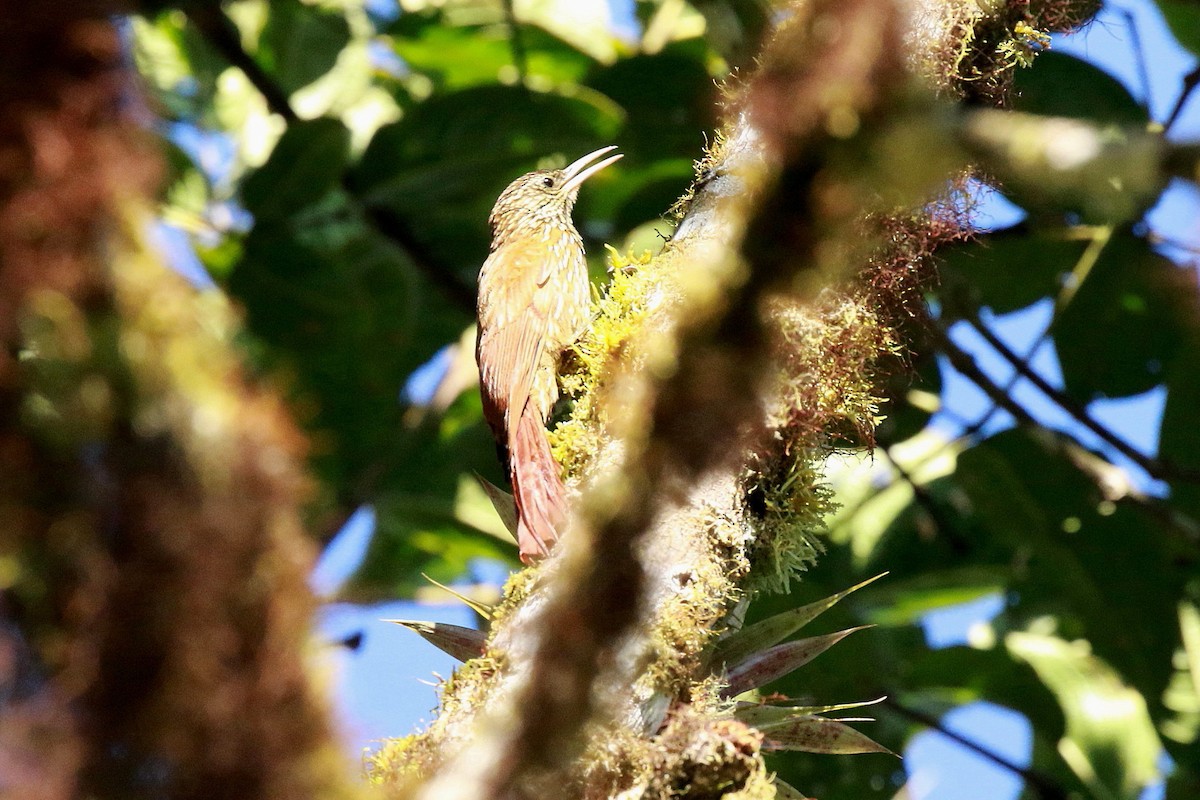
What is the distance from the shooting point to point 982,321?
14.5ft

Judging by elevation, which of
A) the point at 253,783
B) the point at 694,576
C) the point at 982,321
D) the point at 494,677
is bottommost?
the point at 253,783

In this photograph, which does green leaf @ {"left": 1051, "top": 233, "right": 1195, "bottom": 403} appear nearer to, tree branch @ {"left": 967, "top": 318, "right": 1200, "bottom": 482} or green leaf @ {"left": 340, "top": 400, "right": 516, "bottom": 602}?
tree branch @ {"left": 967, "top": 318, "right": 1200, "bottom": 482}

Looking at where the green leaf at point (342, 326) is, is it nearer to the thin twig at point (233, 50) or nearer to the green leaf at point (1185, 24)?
the thin twig at point (233, 50)

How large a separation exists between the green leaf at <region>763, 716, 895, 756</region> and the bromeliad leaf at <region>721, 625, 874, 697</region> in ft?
0.30

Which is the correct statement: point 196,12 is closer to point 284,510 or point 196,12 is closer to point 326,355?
point 326,355

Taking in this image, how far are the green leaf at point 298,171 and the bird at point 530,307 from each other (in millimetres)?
693

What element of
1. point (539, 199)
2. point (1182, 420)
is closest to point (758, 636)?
point (1182, 420)

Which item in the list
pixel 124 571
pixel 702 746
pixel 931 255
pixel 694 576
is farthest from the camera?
pixel 931 255

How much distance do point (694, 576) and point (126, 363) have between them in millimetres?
1137

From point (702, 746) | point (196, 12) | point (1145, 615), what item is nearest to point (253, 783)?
point (702, 746)

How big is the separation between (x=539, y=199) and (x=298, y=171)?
1.07 meters

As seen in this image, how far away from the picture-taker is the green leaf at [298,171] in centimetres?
443

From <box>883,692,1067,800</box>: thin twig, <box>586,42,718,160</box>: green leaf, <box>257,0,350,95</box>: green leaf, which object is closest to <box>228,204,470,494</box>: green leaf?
<box>257,0,350,95</box>: green leaf

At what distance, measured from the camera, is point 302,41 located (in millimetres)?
5047
